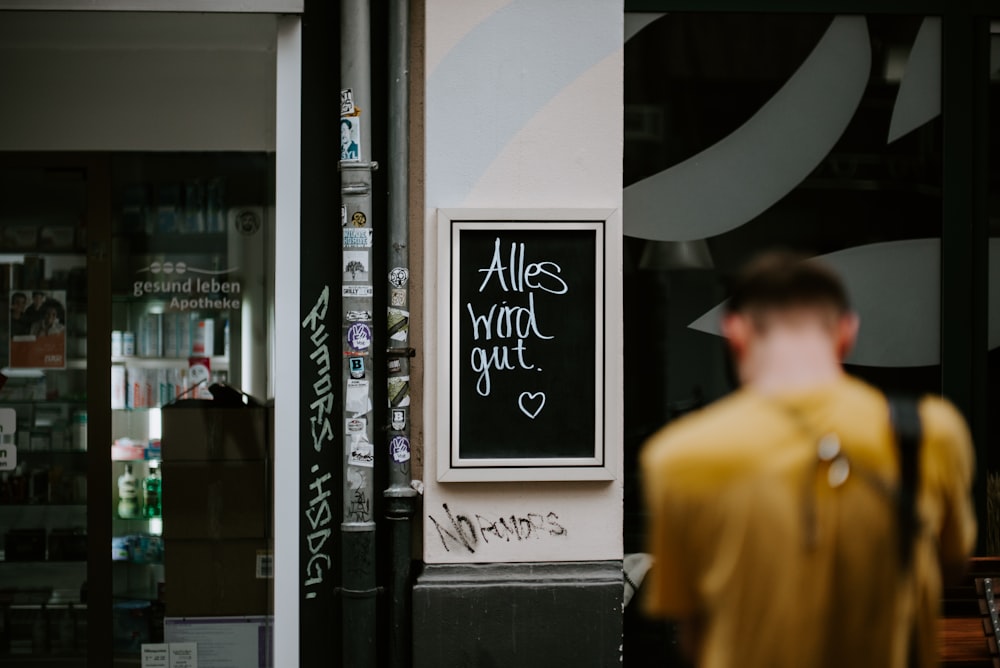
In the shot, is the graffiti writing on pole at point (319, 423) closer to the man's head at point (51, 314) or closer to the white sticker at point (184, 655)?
the white sticker at point (184, 655)

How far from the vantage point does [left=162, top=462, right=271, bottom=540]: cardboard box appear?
647 centimetres

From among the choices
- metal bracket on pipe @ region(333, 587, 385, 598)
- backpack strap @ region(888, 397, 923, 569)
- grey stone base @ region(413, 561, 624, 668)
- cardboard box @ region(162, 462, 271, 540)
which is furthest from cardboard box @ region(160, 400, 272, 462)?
backpack strap @ region(888, 397, 923, 569)

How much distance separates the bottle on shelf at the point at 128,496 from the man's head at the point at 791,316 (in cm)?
499

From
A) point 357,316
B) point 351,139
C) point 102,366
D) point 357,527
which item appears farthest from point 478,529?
point 102,366

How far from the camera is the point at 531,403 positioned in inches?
209

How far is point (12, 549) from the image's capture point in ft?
22.6

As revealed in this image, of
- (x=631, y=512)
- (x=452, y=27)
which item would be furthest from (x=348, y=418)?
(x=452, y=27)

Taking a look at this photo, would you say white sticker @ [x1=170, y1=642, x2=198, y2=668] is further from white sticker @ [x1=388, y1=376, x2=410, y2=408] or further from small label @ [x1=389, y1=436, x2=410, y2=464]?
white sticker @ [x1=388, y1=376, x2=410, y2=408]

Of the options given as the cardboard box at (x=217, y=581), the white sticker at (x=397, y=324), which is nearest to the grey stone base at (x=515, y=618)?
the white sticker at (x=397, y=324)

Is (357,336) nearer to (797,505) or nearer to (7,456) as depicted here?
(7,456)

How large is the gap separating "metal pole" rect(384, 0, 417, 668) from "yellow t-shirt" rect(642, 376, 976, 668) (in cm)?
281

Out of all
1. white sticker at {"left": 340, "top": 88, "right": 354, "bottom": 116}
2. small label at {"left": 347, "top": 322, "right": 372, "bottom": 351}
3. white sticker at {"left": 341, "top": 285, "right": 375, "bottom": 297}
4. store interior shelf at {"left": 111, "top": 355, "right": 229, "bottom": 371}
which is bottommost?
store interior shelf at {"left": 111, "top": 355, "right": 229, "bottom": 371}

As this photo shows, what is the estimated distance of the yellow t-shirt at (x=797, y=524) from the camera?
2.41m

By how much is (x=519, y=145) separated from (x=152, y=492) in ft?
10.1
